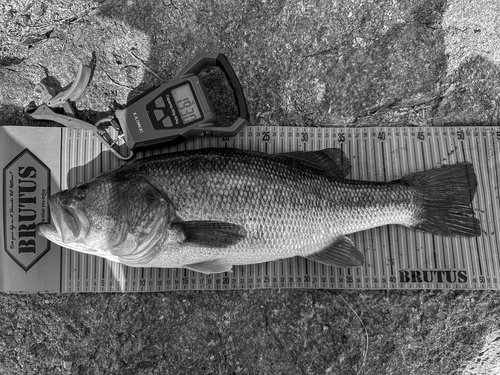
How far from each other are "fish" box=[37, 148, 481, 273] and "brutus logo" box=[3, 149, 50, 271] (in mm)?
623

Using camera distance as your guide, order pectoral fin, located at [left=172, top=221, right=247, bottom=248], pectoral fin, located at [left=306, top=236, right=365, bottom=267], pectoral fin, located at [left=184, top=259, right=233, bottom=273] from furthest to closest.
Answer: pectoral fin, located at [left=306, top=236, right=365, bottom=267] < pectoral fin, located at [left=184, top=259, right=233, bottom=273] < pectoral fin, located at [left=172, top=221, right=247, bottom=248]

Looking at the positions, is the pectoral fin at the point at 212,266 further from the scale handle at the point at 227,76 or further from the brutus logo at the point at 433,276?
the brutus logo at the point at 433,276

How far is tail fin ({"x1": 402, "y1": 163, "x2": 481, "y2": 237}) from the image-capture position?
2.93 metres

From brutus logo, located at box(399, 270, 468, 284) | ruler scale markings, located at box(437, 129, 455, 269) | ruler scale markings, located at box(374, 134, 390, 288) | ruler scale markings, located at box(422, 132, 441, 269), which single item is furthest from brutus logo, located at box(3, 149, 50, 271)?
ruler scale markings, located at box(437, 129, 455, 269)

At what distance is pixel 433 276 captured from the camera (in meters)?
3.03

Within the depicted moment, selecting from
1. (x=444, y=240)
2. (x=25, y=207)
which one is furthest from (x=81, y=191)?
(x=444, y=240)

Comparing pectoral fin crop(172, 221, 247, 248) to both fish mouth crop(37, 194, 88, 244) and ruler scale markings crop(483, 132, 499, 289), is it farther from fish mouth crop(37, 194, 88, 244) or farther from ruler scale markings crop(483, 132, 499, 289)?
ruler scale markings crop(483, 132, 499, 289)

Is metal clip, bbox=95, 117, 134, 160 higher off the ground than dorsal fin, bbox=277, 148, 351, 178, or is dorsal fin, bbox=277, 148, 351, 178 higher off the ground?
metal clip, bbox=95, 117, 134, 160

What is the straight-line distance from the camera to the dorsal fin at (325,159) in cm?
292

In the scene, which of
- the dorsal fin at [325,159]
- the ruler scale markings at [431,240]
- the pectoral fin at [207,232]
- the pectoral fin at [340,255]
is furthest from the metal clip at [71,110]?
the ruler scale markings at [431,240]

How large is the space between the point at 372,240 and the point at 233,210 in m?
1.43

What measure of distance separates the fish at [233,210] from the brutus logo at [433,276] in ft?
1.24

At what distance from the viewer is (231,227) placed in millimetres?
2531

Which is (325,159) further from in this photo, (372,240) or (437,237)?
(437,237)
